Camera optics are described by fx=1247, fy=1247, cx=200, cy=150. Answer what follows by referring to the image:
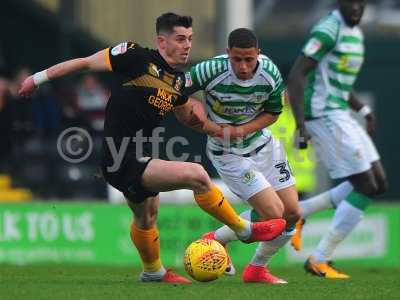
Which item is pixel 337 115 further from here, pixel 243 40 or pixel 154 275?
pixel 154 275

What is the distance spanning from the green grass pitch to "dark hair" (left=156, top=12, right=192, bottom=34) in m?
1.86

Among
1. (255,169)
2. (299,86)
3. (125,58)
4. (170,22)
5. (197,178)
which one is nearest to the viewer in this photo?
(197,178)

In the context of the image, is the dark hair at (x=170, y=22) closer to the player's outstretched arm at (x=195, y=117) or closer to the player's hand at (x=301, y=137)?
the player's outstretched arm at (x=195, y=117)

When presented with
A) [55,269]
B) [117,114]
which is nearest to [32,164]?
[55,269]

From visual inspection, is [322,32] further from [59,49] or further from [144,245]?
[59,49]

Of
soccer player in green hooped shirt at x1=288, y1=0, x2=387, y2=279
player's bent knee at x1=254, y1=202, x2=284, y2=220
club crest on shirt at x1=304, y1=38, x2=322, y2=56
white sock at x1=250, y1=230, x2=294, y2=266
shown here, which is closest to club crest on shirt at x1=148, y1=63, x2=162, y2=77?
player's bent knee at x1=254, y1=202, x2=284, y2=220

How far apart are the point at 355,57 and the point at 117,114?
3115mm

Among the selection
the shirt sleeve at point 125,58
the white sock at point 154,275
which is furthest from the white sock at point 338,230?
the shirt sleeve at point 125,58

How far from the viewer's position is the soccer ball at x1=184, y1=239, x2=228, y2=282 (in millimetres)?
8766

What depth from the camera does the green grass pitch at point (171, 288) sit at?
27.1 feet

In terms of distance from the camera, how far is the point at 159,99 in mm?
8945

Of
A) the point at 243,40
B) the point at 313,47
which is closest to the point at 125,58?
the point at 243,40

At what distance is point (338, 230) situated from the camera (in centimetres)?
1105

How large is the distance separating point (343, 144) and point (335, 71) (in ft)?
2.18
